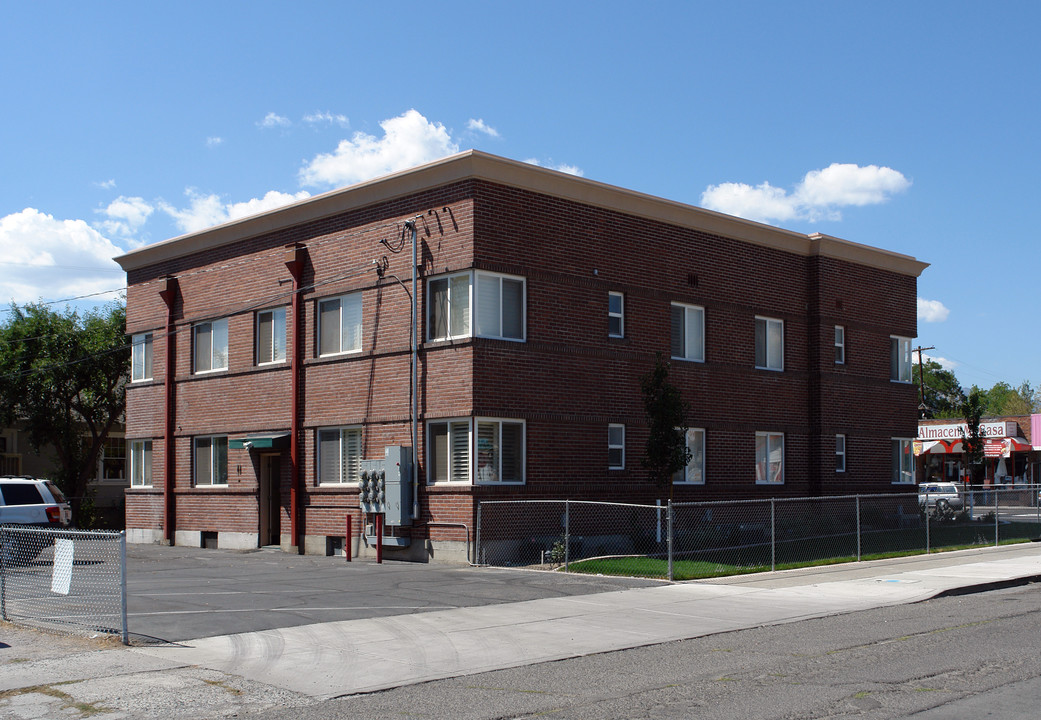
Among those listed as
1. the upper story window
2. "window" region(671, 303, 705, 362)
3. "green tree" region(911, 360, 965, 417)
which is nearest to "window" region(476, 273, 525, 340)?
the upper story window

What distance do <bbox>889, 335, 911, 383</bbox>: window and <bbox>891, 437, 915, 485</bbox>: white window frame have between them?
185cm

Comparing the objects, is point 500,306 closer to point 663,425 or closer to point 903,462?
point 663,425

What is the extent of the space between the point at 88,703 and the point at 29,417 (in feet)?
110

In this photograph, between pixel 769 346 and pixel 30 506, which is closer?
pixel 30 506

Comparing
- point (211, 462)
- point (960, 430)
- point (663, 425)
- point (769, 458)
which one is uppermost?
point (663, 425)

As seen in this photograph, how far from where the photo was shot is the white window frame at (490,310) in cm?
2116

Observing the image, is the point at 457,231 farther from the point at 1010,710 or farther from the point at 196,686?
the point at 1010,710

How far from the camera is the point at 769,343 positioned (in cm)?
2762

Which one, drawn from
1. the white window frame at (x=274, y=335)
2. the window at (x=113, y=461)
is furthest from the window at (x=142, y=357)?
the window at (x=113, y=461)

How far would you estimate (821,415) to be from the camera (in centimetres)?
2809

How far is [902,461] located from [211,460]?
20.0 meters

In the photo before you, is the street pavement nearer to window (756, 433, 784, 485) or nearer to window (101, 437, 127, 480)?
window (756, 433, 784, 485)

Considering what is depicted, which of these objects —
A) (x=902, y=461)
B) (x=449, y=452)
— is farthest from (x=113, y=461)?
(x=902, y=461)

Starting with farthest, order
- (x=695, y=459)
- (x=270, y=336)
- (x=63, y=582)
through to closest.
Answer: (x=270, y=336)
(x=695, y=459)
(x=63, y=582)
